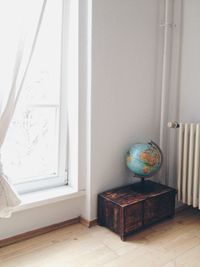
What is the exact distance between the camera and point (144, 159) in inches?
85.6

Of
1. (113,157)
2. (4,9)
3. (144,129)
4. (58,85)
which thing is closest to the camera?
(4,9)

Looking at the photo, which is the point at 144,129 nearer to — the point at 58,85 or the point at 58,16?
the point at 58,85

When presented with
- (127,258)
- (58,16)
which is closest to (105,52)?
(58,16)

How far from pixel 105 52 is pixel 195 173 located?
127 cm

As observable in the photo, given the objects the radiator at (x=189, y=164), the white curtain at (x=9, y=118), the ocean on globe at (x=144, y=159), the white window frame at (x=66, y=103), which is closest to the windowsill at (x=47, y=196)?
the white window frame at (x=66, y=103)

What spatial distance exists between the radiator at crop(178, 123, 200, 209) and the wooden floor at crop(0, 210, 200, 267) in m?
0.27

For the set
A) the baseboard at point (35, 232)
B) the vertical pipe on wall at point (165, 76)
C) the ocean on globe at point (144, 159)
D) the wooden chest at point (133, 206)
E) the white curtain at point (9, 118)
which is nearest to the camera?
the white curtain at point (9, 118)

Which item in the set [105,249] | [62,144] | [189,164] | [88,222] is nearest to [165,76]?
[189,164]

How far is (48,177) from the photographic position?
7.20ft

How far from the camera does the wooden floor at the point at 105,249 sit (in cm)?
173

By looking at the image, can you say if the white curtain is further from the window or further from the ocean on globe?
the ocean on globe

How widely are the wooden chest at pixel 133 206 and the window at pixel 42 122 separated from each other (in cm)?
47

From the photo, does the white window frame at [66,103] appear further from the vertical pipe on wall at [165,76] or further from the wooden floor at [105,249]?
the vertical pipe on wall at [165,76]

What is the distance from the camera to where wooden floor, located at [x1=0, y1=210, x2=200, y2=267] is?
1726 millimetres
